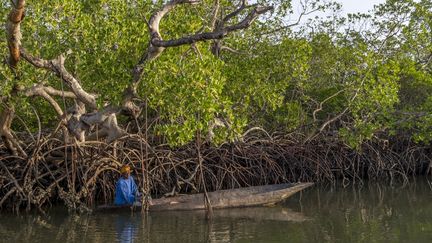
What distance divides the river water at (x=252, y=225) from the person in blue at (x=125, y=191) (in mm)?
199

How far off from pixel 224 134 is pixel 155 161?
1913mm

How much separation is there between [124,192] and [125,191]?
2 centimetres

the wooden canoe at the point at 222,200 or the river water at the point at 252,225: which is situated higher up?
the wooden canoe at the point at 222,200

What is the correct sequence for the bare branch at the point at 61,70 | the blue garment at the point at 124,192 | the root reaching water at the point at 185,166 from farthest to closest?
the root reaching water at the point at 185,166
the blue garment at the point at 124,192
the bare branch at the point at 61,70

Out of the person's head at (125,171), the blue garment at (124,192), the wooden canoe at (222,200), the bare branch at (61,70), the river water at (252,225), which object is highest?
the bare branch at (61,70)

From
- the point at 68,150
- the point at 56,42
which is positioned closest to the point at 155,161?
the point at 68,150

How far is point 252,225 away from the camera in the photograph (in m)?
9.21

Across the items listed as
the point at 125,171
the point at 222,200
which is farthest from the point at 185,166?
the point at 125,171

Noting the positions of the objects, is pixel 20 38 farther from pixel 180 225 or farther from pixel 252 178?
pixel 252 178

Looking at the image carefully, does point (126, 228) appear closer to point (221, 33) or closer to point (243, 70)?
point (221, 33)

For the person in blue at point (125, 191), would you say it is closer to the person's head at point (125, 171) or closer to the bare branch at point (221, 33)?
the person's head at point (125, 171)

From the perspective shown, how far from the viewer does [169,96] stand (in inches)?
363

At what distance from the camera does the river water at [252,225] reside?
8.39 meters

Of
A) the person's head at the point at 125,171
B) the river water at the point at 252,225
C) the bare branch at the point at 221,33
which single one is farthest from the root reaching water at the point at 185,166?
the bare branch at the point at 221,33
